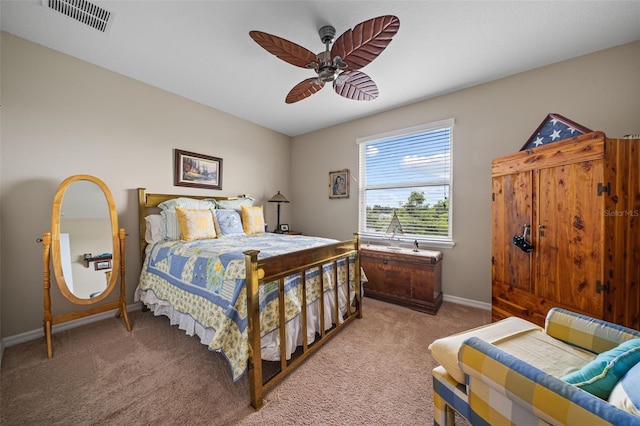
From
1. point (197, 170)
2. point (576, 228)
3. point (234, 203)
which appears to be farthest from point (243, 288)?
point (197, 170)

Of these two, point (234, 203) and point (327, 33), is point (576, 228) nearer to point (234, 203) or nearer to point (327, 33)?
point (327, 33)

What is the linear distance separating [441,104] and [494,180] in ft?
4.40

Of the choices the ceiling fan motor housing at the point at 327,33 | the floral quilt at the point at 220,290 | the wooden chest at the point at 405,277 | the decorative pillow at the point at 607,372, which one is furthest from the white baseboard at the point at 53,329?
the decorative pillow at the point at 607,372

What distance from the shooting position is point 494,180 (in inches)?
88.0

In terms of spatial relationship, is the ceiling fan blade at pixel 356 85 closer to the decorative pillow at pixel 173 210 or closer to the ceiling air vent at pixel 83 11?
the ceiling air vent at pixel 83 11

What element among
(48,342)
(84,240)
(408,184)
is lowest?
(48,342)

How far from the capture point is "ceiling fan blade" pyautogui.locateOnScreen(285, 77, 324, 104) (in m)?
1.97

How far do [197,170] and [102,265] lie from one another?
5.05 ft

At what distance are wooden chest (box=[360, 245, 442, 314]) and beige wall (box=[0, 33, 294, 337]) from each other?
2681 mm

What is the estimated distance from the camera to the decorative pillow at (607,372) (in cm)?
77

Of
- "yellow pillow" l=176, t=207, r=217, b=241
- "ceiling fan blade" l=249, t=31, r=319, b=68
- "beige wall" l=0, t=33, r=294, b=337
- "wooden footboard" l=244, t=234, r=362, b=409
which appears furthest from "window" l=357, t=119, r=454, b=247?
"beige wall" l=0, t=33, r=294, b=337

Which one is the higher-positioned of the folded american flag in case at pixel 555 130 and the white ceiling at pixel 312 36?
the white ceiling at pixel 312 36

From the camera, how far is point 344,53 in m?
1.66

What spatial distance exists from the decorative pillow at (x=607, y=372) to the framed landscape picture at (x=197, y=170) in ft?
12.2
